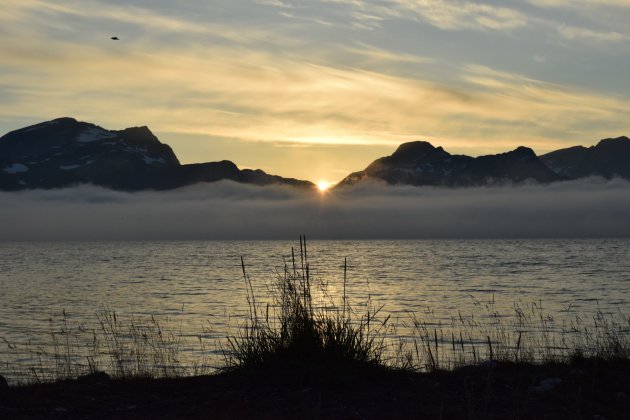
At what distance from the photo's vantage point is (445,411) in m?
9.93

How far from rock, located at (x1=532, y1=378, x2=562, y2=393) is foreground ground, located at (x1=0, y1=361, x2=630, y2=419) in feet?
0.07

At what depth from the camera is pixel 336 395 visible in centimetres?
1086

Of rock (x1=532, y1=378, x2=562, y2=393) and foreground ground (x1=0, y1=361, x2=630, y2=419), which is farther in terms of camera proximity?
rock (x1=532, y1=378, x2=562, y2=393)

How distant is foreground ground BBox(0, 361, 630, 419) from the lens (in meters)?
9.98

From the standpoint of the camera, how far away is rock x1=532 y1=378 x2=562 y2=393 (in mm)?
11133

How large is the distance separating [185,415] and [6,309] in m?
35.7

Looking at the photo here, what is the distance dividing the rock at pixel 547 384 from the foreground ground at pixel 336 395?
0.02m

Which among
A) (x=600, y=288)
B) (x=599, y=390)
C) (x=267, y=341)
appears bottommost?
(x=600, y=288)

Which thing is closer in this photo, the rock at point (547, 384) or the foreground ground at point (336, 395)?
the foreground ground at point (336, 395)

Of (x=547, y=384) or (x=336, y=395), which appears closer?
(x=336, y=395)

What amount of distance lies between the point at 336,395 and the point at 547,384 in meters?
3.48

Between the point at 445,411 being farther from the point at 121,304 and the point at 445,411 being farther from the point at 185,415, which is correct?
the point at 121,304

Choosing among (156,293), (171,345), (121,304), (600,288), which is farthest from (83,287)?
(600,288)

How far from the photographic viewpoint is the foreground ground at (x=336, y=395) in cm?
998
